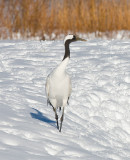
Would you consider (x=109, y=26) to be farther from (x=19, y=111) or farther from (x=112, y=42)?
(x=19, y=111)

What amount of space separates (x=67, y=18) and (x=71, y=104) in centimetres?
700

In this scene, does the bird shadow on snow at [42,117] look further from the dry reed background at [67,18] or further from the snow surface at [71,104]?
the dry reed background at [67,18]

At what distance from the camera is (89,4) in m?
14.2

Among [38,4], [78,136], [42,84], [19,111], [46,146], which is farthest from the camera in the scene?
[38,4]

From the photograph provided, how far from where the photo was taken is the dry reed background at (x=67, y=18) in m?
13.8

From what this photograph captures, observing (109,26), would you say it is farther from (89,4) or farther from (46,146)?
(46,146)

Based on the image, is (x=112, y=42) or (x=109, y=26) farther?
(x=109, y=26)

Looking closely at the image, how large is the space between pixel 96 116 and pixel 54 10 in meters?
7.37

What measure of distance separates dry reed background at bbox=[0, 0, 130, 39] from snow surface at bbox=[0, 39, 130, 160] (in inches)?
60.2

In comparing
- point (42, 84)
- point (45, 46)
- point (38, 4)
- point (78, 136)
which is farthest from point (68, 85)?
point (38, 4)

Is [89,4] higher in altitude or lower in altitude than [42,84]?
higher

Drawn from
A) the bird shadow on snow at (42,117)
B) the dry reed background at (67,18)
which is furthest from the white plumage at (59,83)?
the dry reed background at (67,18)

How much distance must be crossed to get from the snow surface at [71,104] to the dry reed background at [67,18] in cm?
153

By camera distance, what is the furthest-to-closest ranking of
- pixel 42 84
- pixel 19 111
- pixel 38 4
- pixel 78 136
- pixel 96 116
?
Result: pixel 38 4 < pixel 42 84 < pixel 96 116 < pixel 19 111 < pixel 78 136
